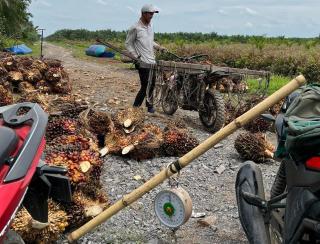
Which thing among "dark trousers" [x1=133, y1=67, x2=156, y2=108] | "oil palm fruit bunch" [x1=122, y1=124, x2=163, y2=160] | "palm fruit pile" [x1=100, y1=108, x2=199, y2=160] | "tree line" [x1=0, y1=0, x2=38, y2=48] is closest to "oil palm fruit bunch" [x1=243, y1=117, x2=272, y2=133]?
"dark trousers" [x1=133, y1=67, x2=156, y2=108]

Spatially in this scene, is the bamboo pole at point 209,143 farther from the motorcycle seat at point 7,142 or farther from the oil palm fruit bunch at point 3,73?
the oil palm fruit bunch at point 3,73

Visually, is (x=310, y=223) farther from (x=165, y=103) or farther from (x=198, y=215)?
(x=165, y=103)

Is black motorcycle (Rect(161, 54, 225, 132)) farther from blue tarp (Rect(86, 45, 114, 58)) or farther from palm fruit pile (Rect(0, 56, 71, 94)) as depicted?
blue tarp (Rect(86, 45, 114, 58))

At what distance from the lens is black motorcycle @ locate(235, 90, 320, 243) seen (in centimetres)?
241

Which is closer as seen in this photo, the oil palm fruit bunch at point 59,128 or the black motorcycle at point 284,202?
the black motorcycle at point 284,202

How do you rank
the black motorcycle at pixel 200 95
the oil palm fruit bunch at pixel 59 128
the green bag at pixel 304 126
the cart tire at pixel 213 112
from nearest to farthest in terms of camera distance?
the green bag at pixel 304 126, the oil palm fruit bunch at pixel 59 128, the cart tire at pixel 213 112, the black motorcycle at pixel 200 95

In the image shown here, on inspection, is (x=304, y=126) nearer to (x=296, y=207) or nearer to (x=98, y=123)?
(x=296, y=207)

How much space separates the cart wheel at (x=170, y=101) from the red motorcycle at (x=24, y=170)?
5905 mm

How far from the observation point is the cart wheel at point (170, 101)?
8.74 meters

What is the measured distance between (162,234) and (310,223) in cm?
177

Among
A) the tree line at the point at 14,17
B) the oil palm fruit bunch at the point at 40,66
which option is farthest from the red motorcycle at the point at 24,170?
the tree line at the point at 14,17

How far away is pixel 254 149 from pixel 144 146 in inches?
56.7

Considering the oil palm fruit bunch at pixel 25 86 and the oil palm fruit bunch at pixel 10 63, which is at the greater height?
the oil palm fruit bunch at pixel 10 63

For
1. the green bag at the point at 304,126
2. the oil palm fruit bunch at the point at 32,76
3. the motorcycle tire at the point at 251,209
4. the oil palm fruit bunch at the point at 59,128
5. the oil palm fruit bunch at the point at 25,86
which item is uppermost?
the green bag at the point at 304,126
